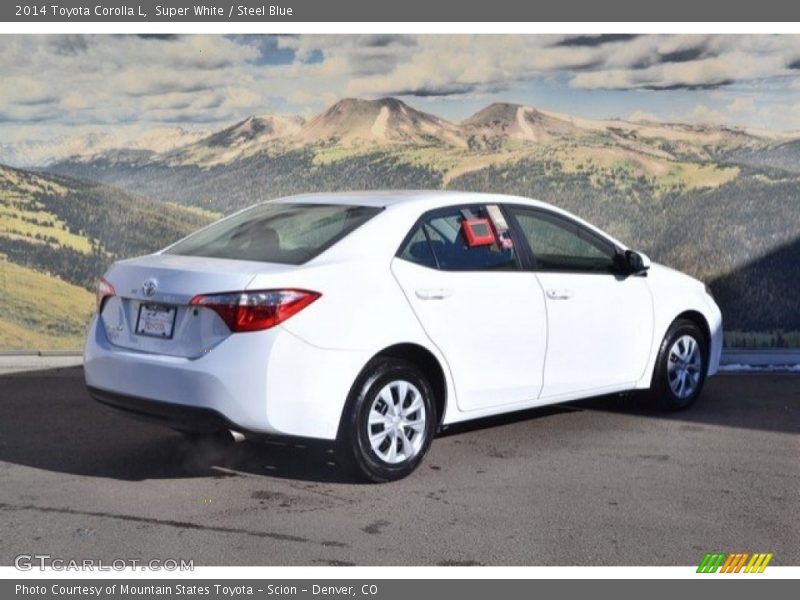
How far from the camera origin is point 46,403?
9023 millimetres

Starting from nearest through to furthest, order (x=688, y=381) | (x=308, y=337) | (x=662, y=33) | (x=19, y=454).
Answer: (x=308, y=337), (x=19, y=454), (x=688, y=381), (x=662, y=33)

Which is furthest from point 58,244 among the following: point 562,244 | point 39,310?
point 562,244

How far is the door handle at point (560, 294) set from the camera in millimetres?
7461

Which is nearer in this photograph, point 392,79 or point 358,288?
point 358,288

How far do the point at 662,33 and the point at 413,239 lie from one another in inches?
192

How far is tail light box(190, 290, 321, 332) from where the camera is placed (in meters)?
6.09

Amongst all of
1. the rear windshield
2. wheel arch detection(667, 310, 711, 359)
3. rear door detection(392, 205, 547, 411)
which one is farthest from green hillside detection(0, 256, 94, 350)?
wheel arch detection(667, 310, 711, 359)

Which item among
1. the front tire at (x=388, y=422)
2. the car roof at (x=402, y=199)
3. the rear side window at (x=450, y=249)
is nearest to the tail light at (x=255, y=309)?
the front tire at (x=388, y=422)

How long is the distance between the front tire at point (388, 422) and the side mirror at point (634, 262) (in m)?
1.93

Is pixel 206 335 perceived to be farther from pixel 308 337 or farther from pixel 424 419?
pixel 424 419

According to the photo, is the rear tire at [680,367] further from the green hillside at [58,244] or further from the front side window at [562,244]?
the green hillside at [58,244]

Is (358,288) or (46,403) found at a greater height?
(358,288)

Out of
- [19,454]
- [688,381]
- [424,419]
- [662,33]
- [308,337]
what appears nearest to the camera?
[308,337]

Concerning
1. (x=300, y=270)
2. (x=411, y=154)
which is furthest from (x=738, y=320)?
(x=300, y=270)
